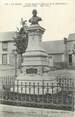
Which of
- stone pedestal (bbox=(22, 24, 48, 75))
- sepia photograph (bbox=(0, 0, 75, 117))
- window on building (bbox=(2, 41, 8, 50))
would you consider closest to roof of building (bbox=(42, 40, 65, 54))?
sepia photograph (bbox=(0, 0, 75, 117))

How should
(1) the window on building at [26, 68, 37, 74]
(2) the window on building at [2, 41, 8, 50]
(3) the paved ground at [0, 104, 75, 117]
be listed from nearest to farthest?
(3) the paved ground at [0, 104, 75, 117] < (2) the window on building at [2, 41, 8, 50] < (1) the window on building at [26, 68, 37, 74]

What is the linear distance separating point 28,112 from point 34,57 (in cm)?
36

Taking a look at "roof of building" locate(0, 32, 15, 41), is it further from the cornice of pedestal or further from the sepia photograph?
the cornice of pedestal

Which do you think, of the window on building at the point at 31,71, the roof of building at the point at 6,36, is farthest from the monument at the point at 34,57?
the roof of building at the point at 6,36

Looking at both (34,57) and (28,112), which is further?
(34,57)

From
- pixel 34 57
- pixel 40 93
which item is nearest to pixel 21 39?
pixel 34 57

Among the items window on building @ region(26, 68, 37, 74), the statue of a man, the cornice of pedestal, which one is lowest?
window on building @ region(26, 68, 37, 74)

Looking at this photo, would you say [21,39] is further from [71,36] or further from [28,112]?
[28,112]

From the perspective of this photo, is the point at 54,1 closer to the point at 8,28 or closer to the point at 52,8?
the point at 52,8

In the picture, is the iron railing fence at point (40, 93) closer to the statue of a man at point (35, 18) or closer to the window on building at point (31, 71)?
the window on building at point (31, 71)

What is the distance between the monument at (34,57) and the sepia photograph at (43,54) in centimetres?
1

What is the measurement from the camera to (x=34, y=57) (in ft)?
4.04

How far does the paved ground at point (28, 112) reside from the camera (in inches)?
37.2

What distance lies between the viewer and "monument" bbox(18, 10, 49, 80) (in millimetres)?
1103
